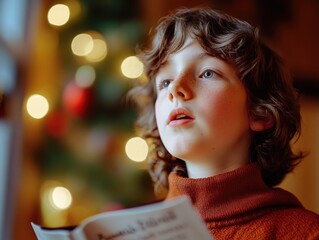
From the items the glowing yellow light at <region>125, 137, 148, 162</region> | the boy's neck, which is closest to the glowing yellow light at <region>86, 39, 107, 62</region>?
the glowing yellow light at <region>125, 137, 148, 162</region>

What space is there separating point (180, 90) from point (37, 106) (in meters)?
1.23

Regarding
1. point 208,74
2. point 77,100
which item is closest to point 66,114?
point 77,100

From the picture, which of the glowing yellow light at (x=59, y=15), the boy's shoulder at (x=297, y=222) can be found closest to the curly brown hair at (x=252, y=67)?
the boy's shoulder at (x=297, y=222)

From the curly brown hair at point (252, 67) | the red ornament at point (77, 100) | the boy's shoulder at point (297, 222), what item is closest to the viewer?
the boy's shoulder at point (297, 222)

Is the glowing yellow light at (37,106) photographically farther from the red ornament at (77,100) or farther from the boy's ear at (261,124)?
the boy's ear at (261,124)

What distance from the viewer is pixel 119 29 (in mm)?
2160

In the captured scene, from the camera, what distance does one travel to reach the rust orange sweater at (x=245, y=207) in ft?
3.06

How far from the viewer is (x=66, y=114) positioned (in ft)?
6.76

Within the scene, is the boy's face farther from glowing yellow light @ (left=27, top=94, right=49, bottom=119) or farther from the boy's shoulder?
glowing yellow light @ (left=27, top=94, right=49, bottom=119)

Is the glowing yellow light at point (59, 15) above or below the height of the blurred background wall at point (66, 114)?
above

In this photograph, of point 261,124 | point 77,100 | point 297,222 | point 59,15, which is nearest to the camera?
point 297,222

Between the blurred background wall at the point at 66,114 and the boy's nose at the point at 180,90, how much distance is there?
3.59ft

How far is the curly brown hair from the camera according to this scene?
102cm

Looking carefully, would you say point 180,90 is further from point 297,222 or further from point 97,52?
point 97,52
